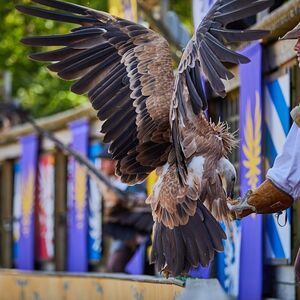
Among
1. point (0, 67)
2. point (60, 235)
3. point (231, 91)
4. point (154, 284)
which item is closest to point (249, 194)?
point (154, 284)

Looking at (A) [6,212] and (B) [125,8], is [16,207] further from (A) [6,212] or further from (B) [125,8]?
(B) [125,8]

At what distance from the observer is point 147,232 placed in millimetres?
11055

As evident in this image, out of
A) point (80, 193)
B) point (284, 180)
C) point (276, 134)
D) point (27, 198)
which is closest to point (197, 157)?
point (284, 180)

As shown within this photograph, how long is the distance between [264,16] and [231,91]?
1.01 metres

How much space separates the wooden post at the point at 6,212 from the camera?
1823 centimetres

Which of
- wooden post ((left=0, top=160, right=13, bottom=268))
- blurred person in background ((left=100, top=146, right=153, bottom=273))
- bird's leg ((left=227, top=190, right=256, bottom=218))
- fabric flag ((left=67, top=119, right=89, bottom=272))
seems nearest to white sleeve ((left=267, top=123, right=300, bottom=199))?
bird's leg ((left=227, top=190, right=256, bottom=218))

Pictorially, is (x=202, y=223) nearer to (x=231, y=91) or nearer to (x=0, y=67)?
(x=231, y=91)

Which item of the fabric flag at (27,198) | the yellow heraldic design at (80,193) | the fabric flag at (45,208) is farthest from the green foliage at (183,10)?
the yellow heraldic design at (80,193)

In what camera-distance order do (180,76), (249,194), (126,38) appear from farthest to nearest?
1. (126,38)
2. (180,76)
3. (249,194)

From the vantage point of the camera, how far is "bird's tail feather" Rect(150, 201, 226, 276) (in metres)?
5.45

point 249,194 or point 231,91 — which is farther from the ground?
point 231,91

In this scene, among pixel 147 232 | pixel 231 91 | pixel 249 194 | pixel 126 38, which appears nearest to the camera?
pixel 249 194

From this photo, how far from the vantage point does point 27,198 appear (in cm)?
1661

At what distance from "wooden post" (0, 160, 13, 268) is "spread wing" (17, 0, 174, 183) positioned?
38.8 ft
